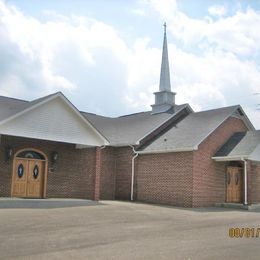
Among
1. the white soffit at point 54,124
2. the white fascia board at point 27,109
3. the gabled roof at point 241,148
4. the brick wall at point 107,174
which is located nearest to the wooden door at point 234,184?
the gabled roof at point 241,148

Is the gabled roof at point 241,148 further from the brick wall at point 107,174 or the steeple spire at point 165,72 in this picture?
the steeple spire at point 165,72

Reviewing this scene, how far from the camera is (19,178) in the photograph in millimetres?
20297

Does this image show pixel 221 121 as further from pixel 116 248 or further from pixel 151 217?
pixel 116 248

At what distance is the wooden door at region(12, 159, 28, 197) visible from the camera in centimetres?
2005

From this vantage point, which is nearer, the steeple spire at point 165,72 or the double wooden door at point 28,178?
the double wooden door at point 28,178

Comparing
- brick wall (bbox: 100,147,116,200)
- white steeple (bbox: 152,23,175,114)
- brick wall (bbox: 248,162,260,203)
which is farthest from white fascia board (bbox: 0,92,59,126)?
brick wall (bbox: 248,162,260,203)

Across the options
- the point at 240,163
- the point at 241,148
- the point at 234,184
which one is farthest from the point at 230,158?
the point at 240,163

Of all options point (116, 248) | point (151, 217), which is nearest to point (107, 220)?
point (151, 217)

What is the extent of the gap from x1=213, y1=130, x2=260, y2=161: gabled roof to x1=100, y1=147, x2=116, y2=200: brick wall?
19.7 ft

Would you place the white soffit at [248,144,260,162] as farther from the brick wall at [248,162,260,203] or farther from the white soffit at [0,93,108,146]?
the white soffit at [0,93,108,146]

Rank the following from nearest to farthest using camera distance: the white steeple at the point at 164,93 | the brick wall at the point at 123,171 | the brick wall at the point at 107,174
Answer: the brick wall at the point at 123,171 < the brick wall at the point at 107,174 < the white steeple at the point at 164,93

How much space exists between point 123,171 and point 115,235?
43.1 feet

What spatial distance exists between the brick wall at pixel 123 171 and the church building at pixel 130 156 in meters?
0.04

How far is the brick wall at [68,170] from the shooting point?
2111 cm
